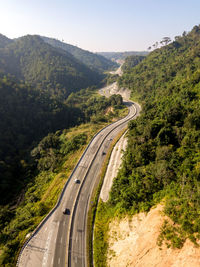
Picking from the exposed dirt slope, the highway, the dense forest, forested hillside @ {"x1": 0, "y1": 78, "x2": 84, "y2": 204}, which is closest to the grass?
the highway

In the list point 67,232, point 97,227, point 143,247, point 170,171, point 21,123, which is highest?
point 21,123

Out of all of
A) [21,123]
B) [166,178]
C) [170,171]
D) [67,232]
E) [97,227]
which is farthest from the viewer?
[21,123]

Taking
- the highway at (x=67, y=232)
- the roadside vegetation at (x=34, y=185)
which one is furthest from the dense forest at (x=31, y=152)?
the highway at (x=67, y=232)

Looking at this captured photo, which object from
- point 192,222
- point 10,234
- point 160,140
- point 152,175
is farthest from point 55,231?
point 160,140

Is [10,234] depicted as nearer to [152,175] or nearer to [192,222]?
[152,175]

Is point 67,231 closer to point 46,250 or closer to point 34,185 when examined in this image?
point 46,250

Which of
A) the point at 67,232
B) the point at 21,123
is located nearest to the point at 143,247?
the point at 67,232
